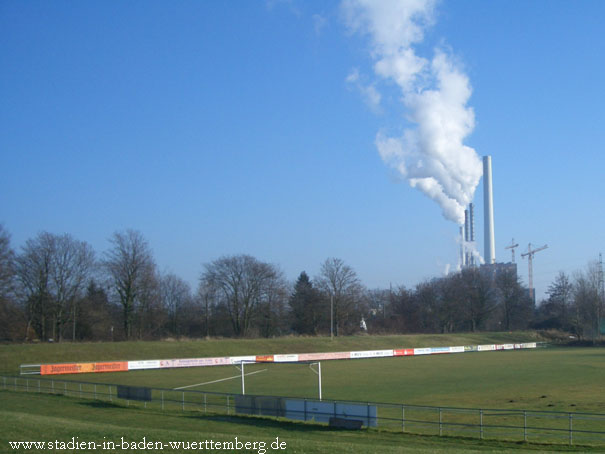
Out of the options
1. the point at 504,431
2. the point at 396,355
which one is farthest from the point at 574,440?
the point at 396,355

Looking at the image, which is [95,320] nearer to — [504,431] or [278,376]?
[278,376]

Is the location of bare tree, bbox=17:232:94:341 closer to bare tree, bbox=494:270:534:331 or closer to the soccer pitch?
the soccer pitch

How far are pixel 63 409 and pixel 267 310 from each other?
78.6 metres

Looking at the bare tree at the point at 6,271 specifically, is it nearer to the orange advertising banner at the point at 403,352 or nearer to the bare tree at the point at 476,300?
the orange advertising banner at the point at 403,352

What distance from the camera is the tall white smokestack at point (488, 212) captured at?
18625 centimetres

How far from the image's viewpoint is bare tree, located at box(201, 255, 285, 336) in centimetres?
10888

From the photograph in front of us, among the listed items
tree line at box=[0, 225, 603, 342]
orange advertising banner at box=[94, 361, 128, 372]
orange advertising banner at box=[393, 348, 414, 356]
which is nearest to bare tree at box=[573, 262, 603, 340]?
tree line at box=[0, 225, 603, 342]

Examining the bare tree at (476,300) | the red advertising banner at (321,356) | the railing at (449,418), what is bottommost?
the red advertising banner at (321,356)

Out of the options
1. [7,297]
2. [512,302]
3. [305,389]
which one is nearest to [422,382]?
[305,389]

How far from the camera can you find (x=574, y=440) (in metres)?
23.2

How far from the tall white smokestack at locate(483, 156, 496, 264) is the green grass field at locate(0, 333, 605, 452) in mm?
117853

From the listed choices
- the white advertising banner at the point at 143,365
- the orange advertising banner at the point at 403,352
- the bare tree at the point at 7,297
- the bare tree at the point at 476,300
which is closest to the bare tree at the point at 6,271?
the bare tree at the point at 7,297

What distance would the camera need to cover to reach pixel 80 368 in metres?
54.6

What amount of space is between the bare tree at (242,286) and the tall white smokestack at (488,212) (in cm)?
9982
